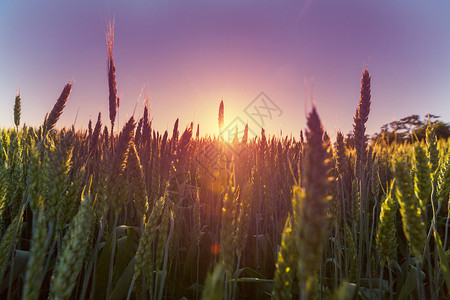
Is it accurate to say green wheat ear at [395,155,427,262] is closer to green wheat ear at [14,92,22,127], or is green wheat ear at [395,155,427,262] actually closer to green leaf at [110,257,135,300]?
green leaf at [110,257,135,300]

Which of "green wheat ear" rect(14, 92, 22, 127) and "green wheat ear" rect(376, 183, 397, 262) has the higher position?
"green wheat ear" rect(14, 92, 22, 127)

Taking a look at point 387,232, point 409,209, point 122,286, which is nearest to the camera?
point 409,209

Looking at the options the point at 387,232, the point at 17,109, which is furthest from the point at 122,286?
the point at 17,109

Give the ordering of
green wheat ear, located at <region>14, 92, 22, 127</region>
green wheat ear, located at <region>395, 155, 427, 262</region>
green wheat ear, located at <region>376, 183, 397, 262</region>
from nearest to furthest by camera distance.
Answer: green wheat ear, located at <region>395, 155, 427, 262</region> < green wheat ear, located at <region>376, 183, 397, 262</region> < green wheat ear, located at <region>14, 92, 22, 127</region>

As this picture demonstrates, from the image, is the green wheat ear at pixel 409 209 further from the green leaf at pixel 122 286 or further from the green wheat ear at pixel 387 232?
the green leaf at pixel 122 286

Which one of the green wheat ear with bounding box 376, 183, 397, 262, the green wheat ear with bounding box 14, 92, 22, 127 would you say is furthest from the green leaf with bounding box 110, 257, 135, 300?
the green wheat ear with bounding box 14, 92, 22, 127

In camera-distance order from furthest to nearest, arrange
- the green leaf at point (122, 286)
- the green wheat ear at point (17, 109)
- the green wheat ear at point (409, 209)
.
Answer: the green wheat ear at point (17, 109)
the green leaf at point (122, 286)
the green wheat ear at point (409, 209)

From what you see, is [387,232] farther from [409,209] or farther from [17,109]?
[17,109]

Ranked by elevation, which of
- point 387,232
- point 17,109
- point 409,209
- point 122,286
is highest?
point 17,109

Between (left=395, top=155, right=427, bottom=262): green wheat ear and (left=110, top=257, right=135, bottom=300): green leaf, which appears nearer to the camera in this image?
(left=395, top=155, right=427, bottom=262): green wheat ear

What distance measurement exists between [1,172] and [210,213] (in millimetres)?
1945

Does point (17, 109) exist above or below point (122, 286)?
above

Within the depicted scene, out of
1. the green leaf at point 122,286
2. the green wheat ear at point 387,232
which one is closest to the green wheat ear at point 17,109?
the green leaf at point 122,286

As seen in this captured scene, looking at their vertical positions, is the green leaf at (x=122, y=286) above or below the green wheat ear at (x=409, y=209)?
below
